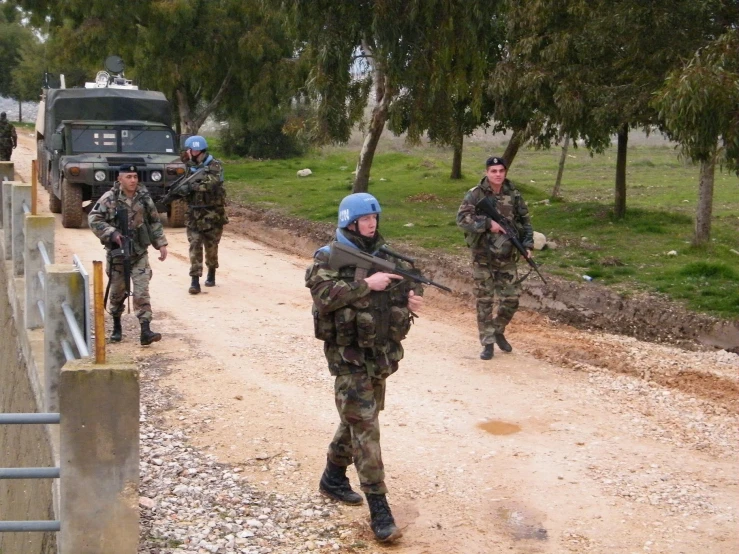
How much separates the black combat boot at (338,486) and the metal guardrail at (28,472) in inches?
72.2

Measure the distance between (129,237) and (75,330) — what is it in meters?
4.25

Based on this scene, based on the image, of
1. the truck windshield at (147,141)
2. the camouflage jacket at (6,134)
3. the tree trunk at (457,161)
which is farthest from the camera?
the camouflage jacket at (6,134)

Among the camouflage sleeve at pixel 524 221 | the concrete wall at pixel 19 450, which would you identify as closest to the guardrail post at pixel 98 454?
the concrete wall at pixel 19 450

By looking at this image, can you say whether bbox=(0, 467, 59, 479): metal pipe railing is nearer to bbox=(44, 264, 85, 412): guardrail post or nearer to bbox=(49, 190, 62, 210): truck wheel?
bbox=(44, 264, 85, 412): guardrail post

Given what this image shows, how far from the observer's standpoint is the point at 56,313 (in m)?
5.86

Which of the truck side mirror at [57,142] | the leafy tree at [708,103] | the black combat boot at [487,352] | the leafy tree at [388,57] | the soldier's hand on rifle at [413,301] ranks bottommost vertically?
the black combat boot at [487,352]

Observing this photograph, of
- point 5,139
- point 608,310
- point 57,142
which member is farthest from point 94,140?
point 608,310

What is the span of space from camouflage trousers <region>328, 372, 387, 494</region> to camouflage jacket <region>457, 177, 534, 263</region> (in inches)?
143

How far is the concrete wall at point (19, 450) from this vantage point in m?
5.95

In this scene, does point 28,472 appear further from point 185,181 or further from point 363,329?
point 185,181

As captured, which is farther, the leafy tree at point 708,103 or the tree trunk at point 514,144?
the tree trunk at point 514,144

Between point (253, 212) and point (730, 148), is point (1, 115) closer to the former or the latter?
point (253, 212)

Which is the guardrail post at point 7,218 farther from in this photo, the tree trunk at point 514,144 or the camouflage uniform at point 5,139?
the camouflage uniform at point 5,139

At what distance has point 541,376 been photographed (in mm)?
8508
